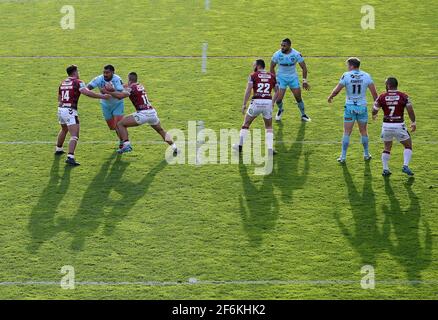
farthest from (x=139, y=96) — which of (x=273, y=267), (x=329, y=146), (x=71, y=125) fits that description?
(x=273, y=267)

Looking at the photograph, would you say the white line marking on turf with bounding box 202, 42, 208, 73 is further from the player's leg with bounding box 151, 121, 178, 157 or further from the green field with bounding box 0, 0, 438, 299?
the player's leg with bounding box 151, 121, 178, 157

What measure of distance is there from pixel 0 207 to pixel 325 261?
22.6ft

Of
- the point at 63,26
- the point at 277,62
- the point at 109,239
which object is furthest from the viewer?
the point at 63,26

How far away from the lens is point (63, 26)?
30.8 m

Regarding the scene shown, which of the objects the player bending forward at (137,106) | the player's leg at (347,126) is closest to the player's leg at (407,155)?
the player's leg at (347,126)

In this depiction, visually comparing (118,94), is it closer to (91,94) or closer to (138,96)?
(138,96)

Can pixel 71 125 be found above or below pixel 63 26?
below

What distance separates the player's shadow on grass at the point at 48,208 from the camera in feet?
57.6

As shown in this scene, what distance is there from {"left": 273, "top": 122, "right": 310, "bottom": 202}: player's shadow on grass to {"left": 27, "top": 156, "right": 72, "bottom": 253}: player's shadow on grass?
15.3 feet

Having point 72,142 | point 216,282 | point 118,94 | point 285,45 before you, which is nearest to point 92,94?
point 118,94

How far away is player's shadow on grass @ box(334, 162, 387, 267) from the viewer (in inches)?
672

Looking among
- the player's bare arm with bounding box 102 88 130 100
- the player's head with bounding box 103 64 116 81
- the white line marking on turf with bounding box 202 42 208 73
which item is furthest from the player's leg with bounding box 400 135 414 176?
the white line marking on turf with bounding box 202 42 208 73

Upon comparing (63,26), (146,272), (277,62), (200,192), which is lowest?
(146,272)

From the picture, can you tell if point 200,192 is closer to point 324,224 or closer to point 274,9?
point 324,224
